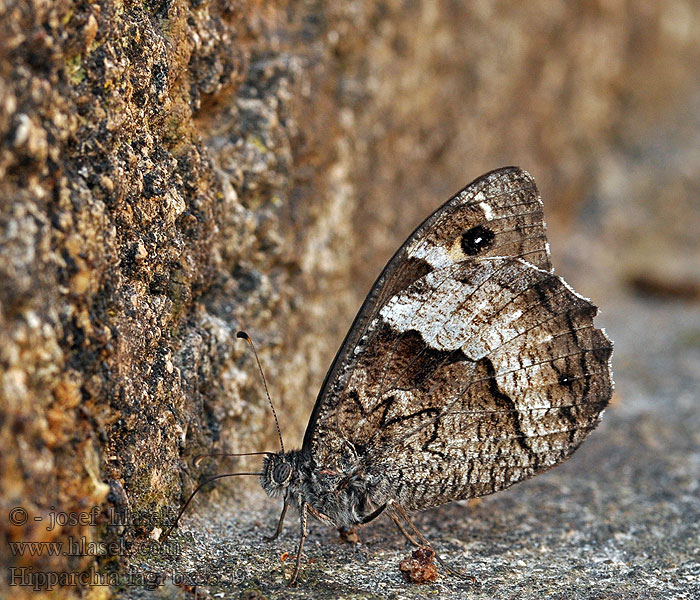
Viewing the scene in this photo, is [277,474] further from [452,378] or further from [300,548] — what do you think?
[452,378]

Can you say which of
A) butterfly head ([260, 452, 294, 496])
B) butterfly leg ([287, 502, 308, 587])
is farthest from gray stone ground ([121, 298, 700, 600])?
butterfly head ([260, 452, 294, 496])

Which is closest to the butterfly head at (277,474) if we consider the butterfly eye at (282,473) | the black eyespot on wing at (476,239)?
the butterfly eye at (282,473)

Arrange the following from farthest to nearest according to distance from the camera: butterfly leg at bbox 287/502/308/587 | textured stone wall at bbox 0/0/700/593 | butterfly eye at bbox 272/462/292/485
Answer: butterfly eye at bbox 272/462/292/485
butterfly leg at bbox 287/502/308/587
textured stone wall at bbox 0/0/700/593

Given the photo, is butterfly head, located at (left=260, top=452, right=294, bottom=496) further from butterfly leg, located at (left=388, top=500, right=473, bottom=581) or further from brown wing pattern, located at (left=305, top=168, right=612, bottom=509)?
butterfly leg, located at (left=388, top=500, right=473, bottom=581)

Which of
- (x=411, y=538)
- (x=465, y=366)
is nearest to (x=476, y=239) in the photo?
(x=465, y=366)

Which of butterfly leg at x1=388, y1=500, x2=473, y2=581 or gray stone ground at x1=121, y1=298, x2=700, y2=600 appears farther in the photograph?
butterfly leg at x1=388, y1=500, x2=473, y2=581

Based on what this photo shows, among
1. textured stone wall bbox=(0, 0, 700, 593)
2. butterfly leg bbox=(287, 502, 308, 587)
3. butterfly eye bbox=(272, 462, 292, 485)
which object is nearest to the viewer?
textured stone wall bbox=(0, 0, 700, 593)

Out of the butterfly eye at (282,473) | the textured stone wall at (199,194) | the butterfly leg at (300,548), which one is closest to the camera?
the textured stone wall at (199,194)

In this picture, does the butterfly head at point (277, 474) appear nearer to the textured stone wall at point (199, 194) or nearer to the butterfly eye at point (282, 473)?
the butterfly eye at point (282, 473)

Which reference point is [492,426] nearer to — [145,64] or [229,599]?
[229,599]
